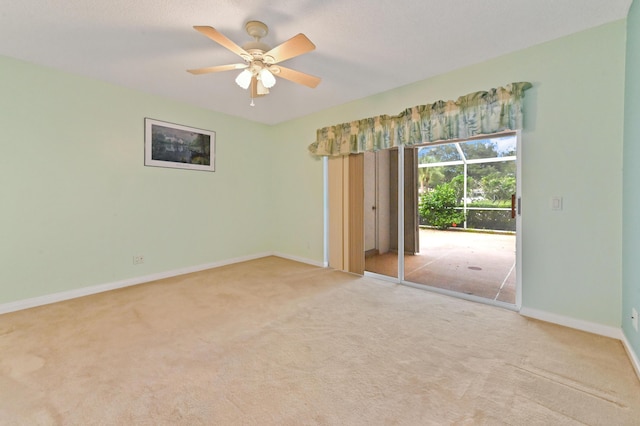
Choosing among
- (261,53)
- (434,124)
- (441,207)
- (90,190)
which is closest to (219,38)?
(261,53)

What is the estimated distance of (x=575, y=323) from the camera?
229 centimetres

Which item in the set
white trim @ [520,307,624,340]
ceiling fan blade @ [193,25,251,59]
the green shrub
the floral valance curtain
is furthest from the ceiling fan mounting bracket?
the green shrub

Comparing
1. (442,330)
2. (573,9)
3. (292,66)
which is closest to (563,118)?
(573,9)

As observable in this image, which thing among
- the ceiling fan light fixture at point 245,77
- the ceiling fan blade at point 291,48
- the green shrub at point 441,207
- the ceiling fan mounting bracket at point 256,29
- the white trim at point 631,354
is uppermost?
the ceiling fan mounting bracket at point 256,29

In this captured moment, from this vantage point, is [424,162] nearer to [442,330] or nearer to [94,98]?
[442,330]

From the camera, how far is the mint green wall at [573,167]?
214cm

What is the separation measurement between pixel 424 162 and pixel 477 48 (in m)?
2.30

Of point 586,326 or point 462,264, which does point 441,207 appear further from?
point 586,326

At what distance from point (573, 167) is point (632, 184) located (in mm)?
473

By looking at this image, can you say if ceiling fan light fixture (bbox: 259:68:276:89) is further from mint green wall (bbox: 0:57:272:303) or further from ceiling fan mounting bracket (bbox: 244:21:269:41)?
mint green wall (bbox: 0:57:272:303)

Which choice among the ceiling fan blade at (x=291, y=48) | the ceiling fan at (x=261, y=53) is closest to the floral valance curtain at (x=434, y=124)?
the ceiling fan at (x=261, y=53)

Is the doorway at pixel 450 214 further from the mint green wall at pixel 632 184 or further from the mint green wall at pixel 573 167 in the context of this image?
the mint green wall at pixel 632 184

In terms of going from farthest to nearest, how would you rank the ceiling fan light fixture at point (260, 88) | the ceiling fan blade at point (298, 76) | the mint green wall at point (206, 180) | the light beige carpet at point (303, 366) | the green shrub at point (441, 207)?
the green shrub at point (441, 207)
the ceiling fan light fixture at point (260, 88)
the ceiling fan blade at point (298, 76)
the mint green wall at point (206, 180)
the light beige carpet at point (303, 366)

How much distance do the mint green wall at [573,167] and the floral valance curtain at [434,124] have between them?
6.8 inches
